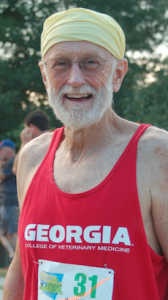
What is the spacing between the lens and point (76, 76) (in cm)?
163

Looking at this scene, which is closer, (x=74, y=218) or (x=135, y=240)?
(x=135, y=240)

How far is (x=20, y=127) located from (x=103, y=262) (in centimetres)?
1127

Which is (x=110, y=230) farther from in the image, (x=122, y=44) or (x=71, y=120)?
(x=122, y=44)

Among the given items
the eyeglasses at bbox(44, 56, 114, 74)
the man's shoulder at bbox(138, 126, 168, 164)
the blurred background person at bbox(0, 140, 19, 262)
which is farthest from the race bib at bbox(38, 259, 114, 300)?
the blurred background person at bbox(0, 140, 19, 262)

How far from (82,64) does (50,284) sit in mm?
949

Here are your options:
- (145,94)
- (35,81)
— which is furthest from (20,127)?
(145,94)

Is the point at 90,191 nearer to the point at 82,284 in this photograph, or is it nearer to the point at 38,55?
the point at 82,284

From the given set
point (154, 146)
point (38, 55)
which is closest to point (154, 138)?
point (154, 146)

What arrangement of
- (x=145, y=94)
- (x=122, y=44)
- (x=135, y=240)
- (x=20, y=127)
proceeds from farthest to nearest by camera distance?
(x=20, y=127)
(x=145, y=94)
(x=122, y=44)
(x=135, y=240)

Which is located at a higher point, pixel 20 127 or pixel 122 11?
pixel 122 11

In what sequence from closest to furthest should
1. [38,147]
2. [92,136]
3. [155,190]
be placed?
[155,190] → [92,136] → [38,147]

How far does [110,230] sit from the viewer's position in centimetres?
147

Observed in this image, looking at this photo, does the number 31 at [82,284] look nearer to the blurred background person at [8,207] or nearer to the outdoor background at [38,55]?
the blurred background person at [8,207]

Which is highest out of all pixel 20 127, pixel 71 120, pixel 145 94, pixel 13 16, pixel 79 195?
Answer: pixel 13 16
